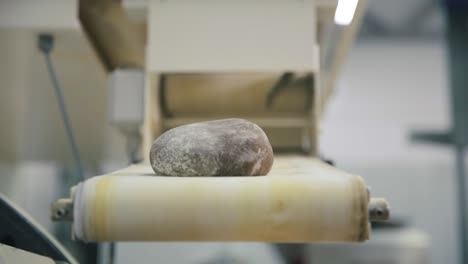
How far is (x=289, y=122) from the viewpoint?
1.04 metres

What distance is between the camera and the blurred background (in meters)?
0.92

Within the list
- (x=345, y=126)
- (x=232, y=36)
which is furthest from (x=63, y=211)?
(x=345, y=126)

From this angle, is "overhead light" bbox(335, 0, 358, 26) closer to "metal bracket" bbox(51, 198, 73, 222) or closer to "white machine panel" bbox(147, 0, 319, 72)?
"white machine panel" bbox(147, 0, 319, 72)

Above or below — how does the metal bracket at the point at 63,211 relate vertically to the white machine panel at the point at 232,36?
below

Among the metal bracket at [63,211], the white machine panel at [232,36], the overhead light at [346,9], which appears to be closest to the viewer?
the metal bracket at [63,211]

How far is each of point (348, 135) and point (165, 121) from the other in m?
1.18

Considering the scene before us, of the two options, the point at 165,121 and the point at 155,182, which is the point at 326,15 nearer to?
the point at 165,121

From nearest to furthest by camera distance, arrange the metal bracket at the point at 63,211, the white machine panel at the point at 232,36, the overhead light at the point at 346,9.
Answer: the metal bracket at the point at 63,211, the overhead light at the point at 346,9, the white machine panel at the point at 232,36

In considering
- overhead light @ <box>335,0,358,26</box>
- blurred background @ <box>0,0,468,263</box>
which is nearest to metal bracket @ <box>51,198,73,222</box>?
blurred background @ <box>0,0,468,263</box>

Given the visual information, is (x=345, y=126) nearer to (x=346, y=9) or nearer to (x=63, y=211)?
(x=346, y=9)

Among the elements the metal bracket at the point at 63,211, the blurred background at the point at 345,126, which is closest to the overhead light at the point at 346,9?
the blurred background at the point at 345,126

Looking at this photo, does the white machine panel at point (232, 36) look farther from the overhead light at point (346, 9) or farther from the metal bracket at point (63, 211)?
the metal bracket at point (63, 211)

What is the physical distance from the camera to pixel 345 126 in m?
2.07

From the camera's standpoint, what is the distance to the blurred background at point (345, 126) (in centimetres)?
92
